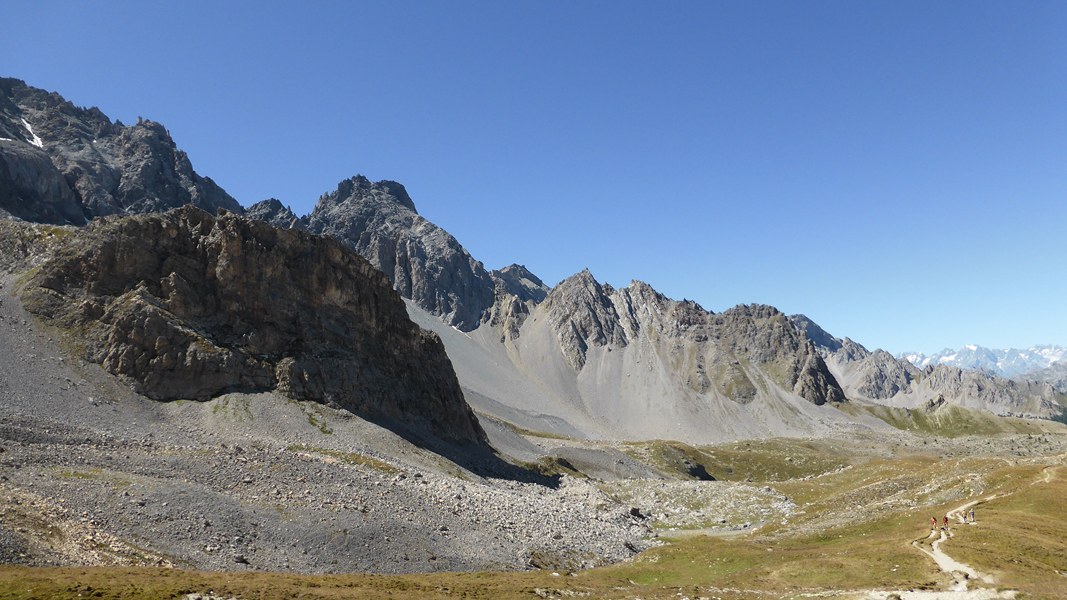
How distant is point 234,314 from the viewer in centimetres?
10525

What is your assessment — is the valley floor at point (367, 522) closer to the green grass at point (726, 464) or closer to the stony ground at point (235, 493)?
the stony ground at point (235, 493)

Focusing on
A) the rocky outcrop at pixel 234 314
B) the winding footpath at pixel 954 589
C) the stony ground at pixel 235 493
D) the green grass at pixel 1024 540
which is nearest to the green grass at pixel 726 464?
the rocky outcrop at pixel 234 314

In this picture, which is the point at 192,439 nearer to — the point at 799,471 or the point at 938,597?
the point at 938,597

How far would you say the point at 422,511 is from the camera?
6319 centimetres

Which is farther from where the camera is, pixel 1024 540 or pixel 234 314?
pixel 234 314

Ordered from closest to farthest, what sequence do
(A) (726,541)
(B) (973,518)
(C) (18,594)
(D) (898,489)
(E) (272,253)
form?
(C) (18,594) → (B) (973,518) → (A) (726,541) → (D) (898,489) → (E) (272,253)

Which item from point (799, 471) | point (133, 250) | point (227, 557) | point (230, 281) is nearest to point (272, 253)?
point (230, 281)

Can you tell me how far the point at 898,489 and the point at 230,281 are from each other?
111 m

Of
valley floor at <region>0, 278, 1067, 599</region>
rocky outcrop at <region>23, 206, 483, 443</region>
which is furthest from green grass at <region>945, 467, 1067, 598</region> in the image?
rocky outcrop at <region>23, 206, 483, 443</region>

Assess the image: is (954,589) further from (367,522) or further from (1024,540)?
(367,522)

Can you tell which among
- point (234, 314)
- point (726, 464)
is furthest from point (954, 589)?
point (726, 464)

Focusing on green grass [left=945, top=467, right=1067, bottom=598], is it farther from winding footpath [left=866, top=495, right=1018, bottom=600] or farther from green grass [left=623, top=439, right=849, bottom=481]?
green grass [left=623, top=439, right=849, bottom=481]

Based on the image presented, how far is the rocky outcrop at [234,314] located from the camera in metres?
90.6

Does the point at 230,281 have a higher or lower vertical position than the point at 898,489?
higher
